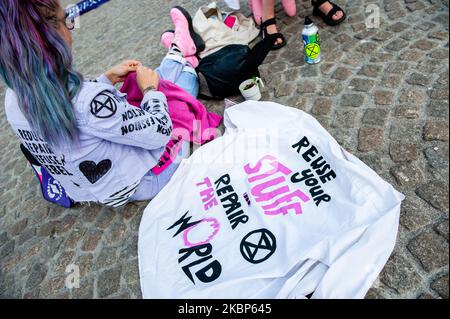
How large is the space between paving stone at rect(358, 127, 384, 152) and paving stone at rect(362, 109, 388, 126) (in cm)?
6

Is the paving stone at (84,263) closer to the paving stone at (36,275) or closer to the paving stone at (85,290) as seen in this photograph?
the paving stone at (85,290)

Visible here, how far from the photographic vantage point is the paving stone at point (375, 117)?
8.04 ft

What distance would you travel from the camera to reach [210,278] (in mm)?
1975

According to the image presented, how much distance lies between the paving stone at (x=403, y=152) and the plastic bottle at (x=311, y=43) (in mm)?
1167

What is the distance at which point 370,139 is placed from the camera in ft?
7.80

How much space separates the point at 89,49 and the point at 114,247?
147 inches

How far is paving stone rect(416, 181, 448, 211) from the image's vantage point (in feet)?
6.33

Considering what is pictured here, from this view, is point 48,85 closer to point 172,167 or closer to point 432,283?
point 172,167

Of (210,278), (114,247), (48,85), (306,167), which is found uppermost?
(48,85)

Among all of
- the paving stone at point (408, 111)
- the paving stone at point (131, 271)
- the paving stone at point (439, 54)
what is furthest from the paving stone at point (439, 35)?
the paving stone at point (131, 271)

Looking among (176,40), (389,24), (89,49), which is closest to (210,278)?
(176,40)

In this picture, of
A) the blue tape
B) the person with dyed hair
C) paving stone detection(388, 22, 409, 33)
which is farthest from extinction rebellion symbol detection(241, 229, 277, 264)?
the blue tape

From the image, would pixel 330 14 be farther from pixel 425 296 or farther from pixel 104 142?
pixel 425 296
